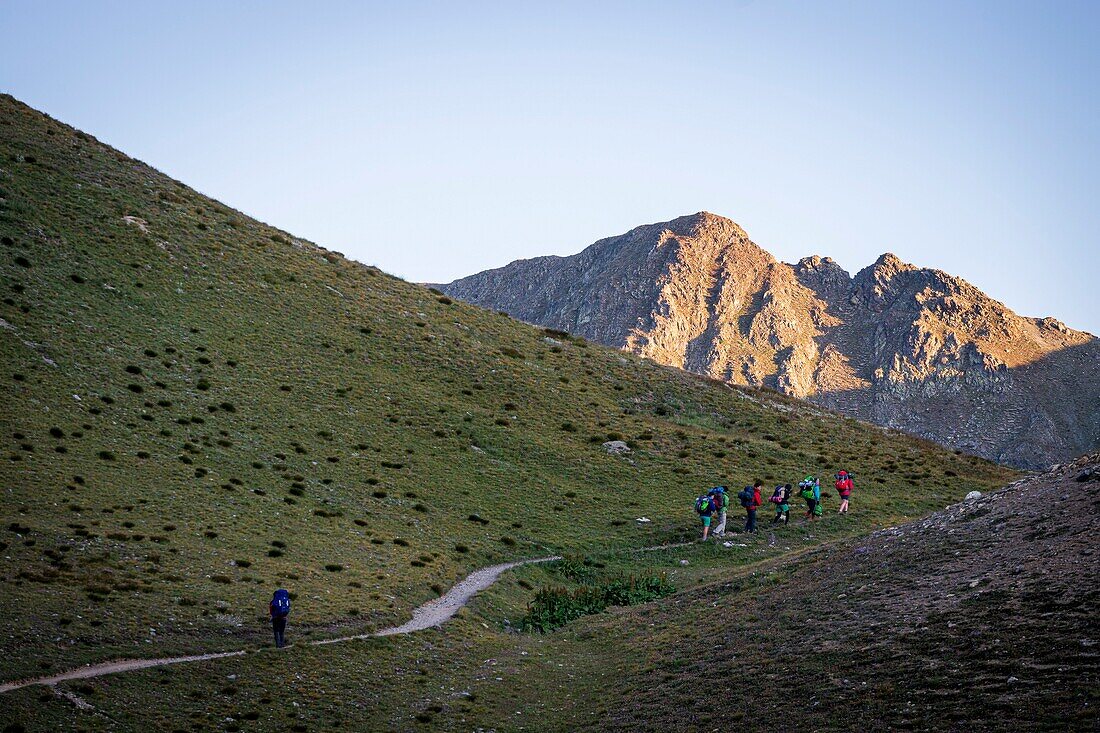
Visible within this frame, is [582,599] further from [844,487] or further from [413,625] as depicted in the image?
[844,487]

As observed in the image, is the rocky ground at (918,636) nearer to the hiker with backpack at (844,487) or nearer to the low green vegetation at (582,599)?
the low green vegetation at (582,599)

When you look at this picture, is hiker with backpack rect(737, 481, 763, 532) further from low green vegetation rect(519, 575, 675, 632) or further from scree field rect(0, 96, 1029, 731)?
low green vegetation rect(519, 575, 675, 632)

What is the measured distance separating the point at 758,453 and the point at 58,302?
46354 mm

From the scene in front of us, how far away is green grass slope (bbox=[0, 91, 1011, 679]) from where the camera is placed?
101ft

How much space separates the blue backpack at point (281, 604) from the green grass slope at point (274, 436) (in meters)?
1.88

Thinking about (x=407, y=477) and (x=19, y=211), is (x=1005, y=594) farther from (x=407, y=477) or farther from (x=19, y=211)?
(x=19, y=211)

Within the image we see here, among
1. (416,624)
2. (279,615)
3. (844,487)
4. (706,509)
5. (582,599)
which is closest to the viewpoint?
(279,615)

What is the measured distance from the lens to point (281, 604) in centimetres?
2723

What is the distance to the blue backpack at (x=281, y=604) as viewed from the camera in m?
27.2

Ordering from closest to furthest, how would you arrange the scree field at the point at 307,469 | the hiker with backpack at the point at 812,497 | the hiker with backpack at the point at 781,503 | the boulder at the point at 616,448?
the scree field at the point at 307,469, the hiker with backpack at the point at 781,503, the hiker with backpack at the point at 812,497, the boulder at the point at 616,448

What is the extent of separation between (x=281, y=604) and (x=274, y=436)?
886 inches

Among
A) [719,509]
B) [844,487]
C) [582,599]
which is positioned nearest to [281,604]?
[582,599]

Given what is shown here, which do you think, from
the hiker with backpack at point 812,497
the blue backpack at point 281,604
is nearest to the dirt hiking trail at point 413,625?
the blue backpack at point 281,604

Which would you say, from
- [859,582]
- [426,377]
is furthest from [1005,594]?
[426,377]
